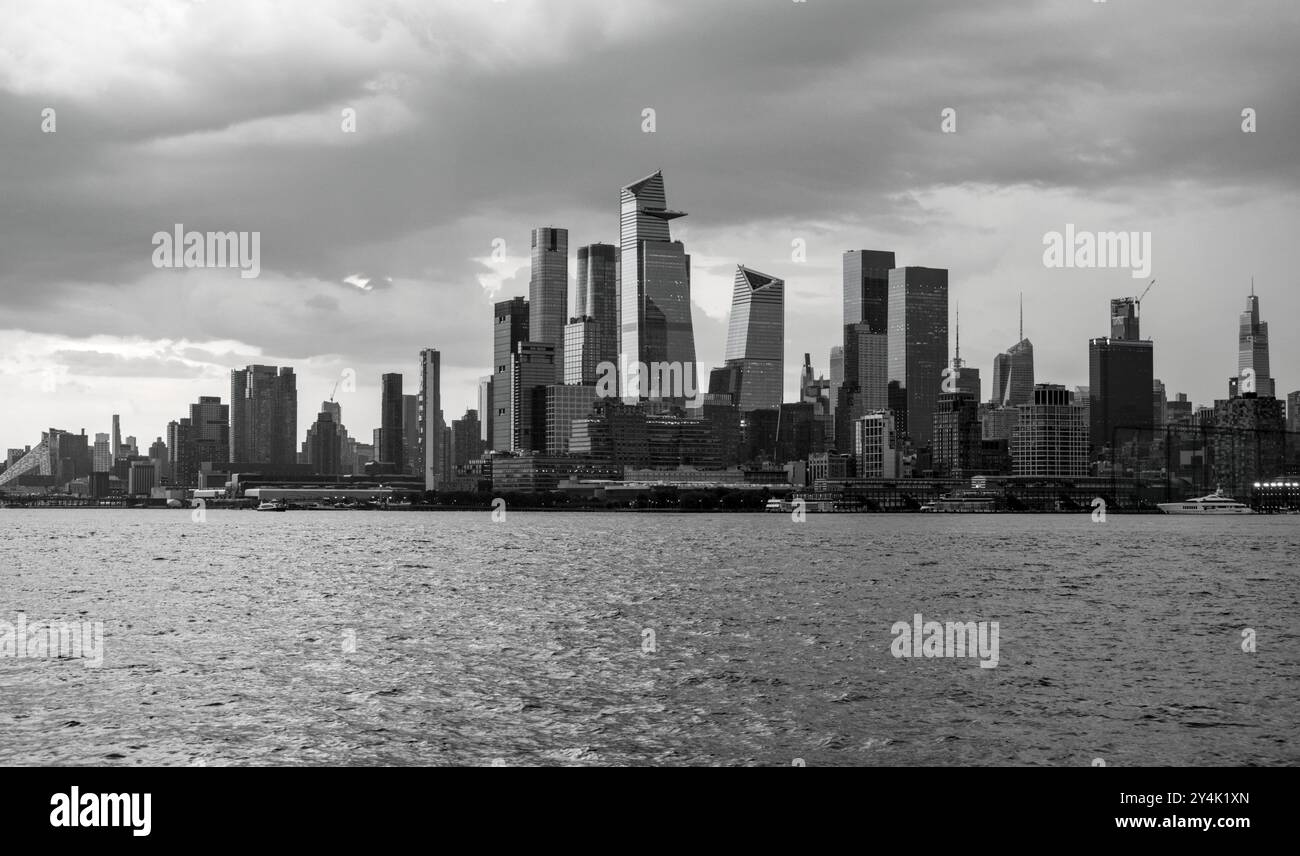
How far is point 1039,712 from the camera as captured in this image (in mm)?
44031

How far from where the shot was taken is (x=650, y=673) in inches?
2088

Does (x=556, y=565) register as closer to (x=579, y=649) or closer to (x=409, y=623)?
(x=409, y=623)

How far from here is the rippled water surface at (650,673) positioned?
127 feet

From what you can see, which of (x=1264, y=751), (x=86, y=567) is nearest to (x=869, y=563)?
(x=86, y=567)

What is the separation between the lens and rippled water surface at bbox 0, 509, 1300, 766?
127 ft

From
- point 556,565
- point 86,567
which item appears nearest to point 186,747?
point 556,565

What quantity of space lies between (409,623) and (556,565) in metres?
56.8

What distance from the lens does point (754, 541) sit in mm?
187625
